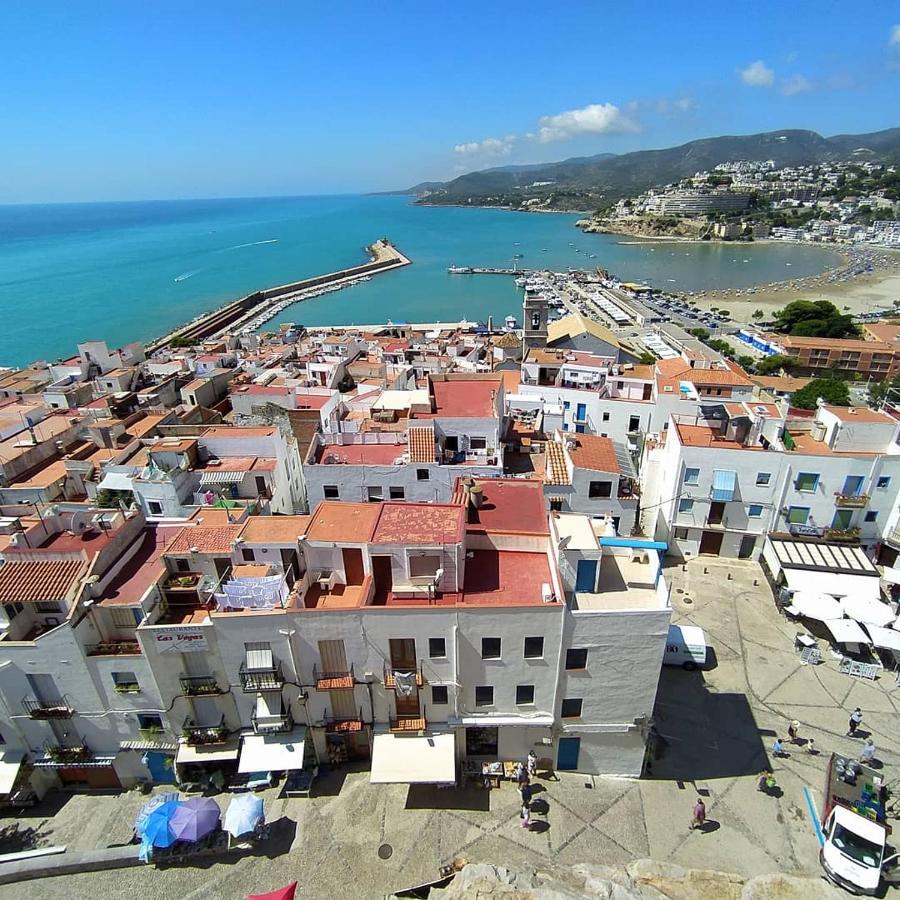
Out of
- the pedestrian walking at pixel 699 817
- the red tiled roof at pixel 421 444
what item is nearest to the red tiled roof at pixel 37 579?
the red tiled roof at pixel 421 444

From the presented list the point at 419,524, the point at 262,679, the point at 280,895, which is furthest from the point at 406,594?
the point at 280,895

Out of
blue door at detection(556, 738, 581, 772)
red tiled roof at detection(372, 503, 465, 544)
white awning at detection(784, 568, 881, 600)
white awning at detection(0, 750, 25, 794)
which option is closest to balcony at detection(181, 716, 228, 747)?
white awning at detection(0, 750, 25, 794)

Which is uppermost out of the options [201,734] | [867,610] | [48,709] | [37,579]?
[37,579]

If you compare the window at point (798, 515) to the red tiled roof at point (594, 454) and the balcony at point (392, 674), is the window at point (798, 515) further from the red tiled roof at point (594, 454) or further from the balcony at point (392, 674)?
the balcony at point (392, 674)

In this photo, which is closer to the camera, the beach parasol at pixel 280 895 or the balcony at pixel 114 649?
the beach parasol at pixel 280 895

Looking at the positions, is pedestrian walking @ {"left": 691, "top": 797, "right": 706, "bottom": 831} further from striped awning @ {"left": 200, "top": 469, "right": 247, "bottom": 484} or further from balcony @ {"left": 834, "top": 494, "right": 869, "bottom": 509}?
striped awning @ {"left": 200, "top": 469, "right": 247, "bottom": 484}

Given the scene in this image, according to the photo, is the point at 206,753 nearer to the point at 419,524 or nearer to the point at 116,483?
the point at 419,524
